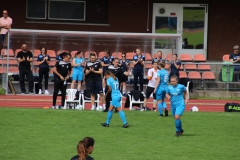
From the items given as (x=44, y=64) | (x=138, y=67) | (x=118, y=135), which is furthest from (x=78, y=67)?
(x=118, y=135)

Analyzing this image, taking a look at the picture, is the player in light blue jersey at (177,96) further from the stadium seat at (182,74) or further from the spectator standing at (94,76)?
the stadium seat at (182,74)

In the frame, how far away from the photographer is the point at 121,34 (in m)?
31.9

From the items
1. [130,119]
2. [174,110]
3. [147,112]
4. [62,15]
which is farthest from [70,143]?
[62,15]

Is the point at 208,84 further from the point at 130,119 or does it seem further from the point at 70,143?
the point at 70,143

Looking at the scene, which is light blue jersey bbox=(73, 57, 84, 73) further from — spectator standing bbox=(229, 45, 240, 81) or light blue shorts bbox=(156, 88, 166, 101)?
spectator standing bbox=(229, 45, 240, 81)

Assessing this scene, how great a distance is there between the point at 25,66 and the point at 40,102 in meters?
2.29

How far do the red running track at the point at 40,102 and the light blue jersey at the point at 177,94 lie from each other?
27.7 feet

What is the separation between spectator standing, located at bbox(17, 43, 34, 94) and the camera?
28766mm

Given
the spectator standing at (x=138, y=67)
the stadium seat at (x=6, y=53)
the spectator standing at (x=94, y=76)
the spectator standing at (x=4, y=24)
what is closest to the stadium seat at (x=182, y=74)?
the spectator standing at (x=138, y=67)

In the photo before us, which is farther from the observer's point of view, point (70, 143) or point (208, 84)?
point (208, 84)

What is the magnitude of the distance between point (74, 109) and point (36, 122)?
3.86 metres

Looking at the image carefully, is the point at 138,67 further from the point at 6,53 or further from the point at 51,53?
the point at 6,53

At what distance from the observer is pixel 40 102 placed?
27328 mm

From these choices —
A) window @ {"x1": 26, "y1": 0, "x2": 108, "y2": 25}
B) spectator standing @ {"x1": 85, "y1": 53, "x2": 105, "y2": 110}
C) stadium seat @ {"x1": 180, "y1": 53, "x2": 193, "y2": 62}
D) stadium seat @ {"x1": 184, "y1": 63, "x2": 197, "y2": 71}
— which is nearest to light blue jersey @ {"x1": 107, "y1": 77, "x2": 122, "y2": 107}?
spectator standing @ {"x1": 85, "y1": 53, "x2": 105, "y2": 110}
